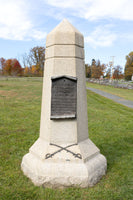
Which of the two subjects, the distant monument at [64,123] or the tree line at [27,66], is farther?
the tree line at [27,66]

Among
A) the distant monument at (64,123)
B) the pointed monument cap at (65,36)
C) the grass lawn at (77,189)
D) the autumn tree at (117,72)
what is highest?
the autumn tree at (117,72)

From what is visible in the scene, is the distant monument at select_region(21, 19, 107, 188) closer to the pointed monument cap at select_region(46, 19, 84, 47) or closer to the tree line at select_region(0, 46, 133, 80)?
the pointed monument cap at select_region(46, 19, 84, 47)

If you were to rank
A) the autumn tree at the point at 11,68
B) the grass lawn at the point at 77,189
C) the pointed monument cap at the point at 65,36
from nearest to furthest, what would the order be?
the grass lawn at the point at 77,189, the pointed monument cap at the point at 65,36, the autumn tree at the point at 11,68

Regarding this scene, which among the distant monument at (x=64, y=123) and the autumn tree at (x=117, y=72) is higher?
the autumn tree at (x=117, y=72)

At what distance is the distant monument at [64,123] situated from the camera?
131 inches

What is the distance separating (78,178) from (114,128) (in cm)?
441

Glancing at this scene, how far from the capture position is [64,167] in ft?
11.0

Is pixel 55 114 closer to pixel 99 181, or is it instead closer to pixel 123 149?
pixel 99 181

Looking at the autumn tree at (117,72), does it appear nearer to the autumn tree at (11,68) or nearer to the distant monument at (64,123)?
the autumn tree at (11,68)

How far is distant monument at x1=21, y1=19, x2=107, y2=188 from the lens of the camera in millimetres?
3328

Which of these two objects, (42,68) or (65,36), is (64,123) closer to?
(65,36)

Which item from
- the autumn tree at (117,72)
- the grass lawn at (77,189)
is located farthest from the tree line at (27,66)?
the grass lawn at (77,189)

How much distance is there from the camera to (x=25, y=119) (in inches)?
330

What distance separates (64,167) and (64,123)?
83 centimetres
